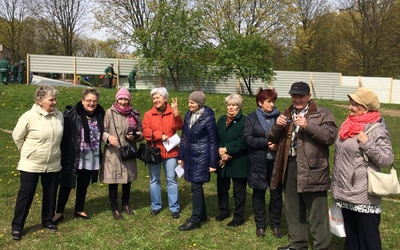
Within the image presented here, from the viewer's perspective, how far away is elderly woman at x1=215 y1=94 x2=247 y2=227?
5.02 m

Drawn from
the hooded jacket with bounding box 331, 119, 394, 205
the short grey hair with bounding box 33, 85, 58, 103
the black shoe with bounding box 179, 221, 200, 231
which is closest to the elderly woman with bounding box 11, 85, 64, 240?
the short grey hair with bounding box 33, 85, 58, 103

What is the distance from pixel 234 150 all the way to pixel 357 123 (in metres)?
1.75

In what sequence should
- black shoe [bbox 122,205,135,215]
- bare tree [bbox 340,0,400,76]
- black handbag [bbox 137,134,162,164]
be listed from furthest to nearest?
bare tree [bbox 340,0,400,76] → black shoe [bbox 122,205,135,215] → black handbag [bbox 137,134,162,164]

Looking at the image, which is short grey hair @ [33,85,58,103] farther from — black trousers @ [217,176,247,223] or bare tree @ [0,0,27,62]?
bare tree @ [0,0,27,62]

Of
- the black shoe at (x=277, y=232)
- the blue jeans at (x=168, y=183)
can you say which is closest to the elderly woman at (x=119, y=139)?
the blue jeans at (x=168, y=183)

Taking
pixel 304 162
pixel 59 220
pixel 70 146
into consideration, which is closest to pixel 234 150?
pixel 304 162

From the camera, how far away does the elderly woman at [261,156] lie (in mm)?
4703

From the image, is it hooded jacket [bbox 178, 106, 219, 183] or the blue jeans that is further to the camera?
the blue jeans

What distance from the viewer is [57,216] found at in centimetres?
519

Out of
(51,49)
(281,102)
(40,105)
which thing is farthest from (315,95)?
(40,105)

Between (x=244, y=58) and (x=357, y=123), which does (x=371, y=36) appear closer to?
(x=244, y=58)

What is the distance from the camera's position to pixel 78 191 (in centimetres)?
539

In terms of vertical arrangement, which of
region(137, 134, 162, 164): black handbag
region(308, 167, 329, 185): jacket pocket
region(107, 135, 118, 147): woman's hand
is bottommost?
region(137, 134, 162, 164): black handbag

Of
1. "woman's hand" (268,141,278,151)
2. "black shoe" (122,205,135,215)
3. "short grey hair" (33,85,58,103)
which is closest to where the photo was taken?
"woman's hand" (268,141,278,151)
